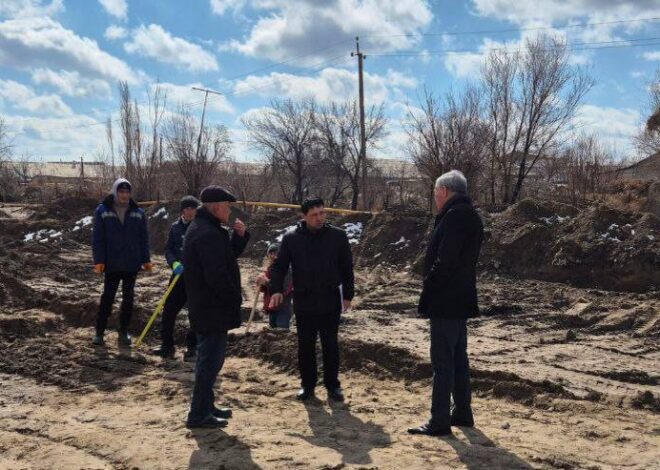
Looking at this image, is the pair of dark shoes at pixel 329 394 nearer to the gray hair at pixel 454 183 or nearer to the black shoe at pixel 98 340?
the gray hair at pixel 454 183

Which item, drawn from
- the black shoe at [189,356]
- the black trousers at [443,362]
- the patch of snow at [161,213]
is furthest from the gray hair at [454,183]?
the patch of snow at [161,213]

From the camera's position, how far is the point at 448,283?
4.44 meters

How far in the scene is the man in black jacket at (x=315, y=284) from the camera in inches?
211

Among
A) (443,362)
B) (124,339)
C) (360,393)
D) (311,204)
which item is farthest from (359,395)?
(124,339)

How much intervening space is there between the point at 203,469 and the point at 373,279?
8510 mm

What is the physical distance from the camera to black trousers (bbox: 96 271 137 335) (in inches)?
288

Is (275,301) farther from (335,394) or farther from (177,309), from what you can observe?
(177,309)

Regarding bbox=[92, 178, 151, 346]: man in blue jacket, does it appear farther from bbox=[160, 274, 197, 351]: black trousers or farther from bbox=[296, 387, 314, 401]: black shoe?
bbox=[296, 387, 314, 401]: black shoe

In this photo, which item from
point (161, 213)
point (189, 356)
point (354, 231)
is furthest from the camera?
point (161, 213)

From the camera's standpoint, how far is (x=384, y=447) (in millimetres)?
4348

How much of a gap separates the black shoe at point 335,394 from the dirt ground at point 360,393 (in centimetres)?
9

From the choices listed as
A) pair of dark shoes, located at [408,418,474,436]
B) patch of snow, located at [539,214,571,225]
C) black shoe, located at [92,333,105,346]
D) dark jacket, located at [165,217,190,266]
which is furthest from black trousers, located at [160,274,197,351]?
patch of snow, located at [539,214,571,225]

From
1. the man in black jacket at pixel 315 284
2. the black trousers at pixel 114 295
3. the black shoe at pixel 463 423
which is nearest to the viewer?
the black shoe at pixel 463 423

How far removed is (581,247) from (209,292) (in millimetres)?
8538
